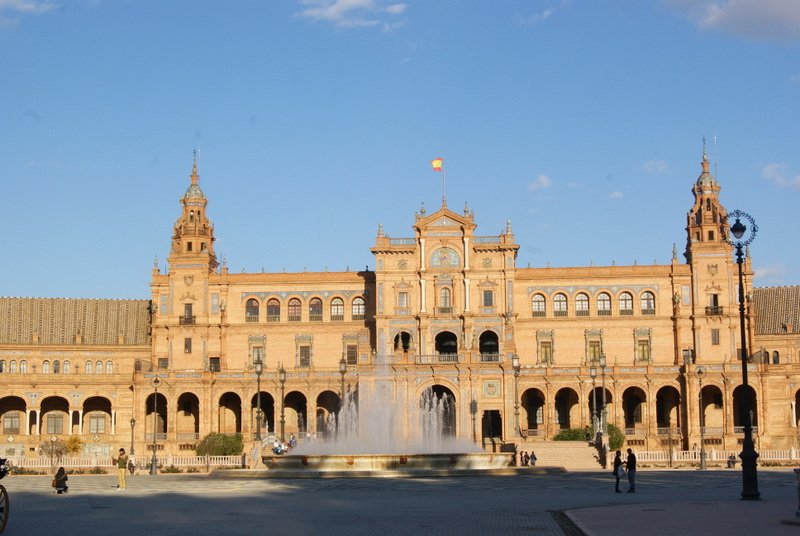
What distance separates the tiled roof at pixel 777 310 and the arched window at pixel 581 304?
15147 millimetres

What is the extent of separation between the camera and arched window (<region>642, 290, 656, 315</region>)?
9231 centimetres

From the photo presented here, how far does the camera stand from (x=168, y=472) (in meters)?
63.2

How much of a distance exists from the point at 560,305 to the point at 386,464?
4359 centimetres

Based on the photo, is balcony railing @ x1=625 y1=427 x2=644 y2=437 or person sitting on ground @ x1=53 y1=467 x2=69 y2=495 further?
balcony railing @ x1=625 y1=427 x2=644 y2=437

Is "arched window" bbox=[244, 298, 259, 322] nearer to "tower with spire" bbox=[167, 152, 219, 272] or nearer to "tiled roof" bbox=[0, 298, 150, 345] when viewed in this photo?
"tower with spire" bbox=[167, 152, 219, 272]

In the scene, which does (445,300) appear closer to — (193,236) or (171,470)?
(193,236)

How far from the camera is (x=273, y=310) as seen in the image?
9538 cm

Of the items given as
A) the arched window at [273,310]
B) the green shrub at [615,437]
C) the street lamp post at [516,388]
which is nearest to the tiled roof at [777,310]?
the green shrub at [615,437]

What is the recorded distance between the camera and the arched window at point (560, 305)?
93.2 m

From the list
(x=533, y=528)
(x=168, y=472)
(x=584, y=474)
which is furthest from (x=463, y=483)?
(x=168, y=472)

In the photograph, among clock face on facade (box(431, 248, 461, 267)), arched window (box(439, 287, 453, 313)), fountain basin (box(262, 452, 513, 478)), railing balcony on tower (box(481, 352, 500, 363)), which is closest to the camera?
fountain basin (box(262, 452, 513, 478))

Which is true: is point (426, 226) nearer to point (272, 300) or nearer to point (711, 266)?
point (272, 300)

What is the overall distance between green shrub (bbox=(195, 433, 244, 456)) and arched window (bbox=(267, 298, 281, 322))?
14.1 metres

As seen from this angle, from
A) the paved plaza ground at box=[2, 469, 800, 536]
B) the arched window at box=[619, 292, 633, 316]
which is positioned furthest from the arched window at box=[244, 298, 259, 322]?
the paved plaza ground at box=[2, 469, 800, 536]
